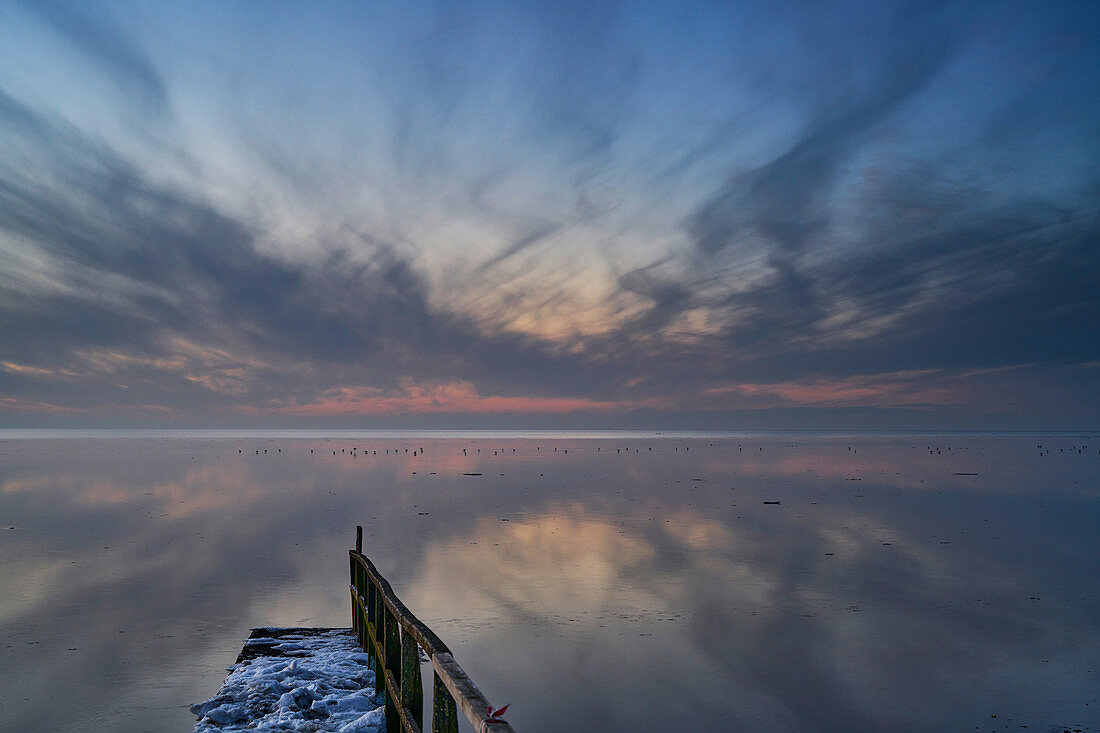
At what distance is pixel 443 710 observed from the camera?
585 centimetres

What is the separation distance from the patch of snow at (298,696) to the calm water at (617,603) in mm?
1110

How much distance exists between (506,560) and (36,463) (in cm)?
8546

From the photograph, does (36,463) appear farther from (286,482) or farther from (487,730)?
(487,730)

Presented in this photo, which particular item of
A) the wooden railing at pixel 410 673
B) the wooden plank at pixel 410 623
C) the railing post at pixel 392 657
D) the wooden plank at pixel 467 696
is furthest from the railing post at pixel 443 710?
the railing post at pixel 392 657

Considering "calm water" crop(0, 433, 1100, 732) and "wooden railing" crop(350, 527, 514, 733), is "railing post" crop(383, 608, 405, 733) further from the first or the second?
"calm water" crop(0, 433, 1100, 732)

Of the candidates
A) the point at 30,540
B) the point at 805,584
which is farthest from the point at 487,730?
the point at 30,540

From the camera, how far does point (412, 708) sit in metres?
7.68

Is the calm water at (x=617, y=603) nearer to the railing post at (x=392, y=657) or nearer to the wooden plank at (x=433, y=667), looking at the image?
the railing post at (x=392, y=657)

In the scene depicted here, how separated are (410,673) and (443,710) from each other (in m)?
2.08

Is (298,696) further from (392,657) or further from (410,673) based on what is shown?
(410,673)

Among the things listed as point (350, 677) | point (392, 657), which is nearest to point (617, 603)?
point (350, 677)

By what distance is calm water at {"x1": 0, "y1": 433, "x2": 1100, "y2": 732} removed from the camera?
1265 cm

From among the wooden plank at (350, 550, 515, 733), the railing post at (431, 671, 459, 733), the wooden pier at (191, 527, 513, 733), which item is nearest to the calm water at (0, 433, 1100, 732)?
the wooden pier at (191, 527, 513, 733)

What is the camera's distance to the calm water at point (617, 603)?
1265 centimetres
